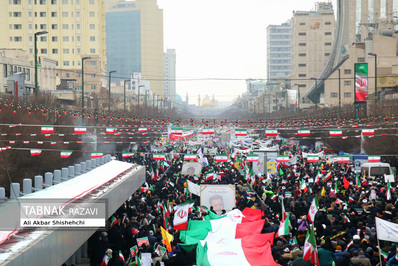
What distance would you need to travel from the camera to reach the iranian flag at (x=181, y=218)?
16.2 metres

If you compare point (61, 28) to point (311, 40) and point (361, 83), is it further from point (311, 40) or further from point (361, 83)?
point (361, 83)

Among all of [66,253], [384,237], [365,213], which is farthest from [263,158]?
[66,253]

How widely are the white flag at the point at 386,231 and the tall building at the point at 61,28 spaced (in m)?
96.0

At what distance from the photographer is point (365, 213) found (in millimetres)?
15938

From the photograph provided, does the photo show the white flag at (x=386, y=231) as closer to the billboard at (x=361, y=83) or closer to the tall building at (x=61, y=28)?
the billboard at (x=361, y=83)

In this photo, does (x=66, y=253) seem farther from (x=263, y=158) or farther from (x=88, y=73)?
(x=88, y=73)

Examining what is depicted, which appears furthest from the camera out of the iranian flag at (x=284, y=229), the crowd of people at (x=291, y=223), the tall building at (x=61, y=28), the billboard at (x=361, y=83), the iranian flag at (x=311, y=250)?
the tall building at (x=61, y=28)

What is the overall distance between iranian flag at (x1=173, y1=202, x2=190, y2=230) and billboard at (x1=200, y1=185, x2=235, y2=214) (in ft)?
12.7

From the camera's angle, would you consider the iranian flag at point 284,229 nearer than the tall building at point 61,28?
Yes

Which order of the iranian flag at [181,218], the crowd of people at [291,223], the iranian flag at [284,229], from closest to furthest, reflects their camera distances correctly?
1. the crowd of people at [291,223]
2. the iranian flag at [284,229]
3. the iranian flag at [181,218]

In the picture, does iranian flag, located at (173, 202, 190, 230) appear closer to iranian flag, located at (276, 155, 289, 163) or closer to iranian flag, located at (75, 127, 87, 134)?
iranian flag, located at (75, 127, 87, 134)

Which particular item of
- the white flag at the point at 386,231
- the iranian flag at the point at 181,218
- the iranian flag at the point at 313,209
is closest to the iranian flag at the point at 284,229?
the iranian flag at the point at 313,209

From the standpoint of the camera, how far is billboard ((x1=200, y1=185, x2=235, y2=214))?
20234 millimetres

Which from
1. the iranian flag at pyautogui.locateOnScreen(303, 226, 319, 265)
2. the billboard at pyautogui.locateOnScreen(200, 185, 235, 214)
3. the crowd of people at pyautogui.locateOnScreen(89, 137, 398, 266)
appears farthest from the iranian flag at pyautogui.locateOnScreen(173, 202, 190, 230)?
the iranian flag at pyautogui.locateOnScreen(303, 226, 319, 265)
